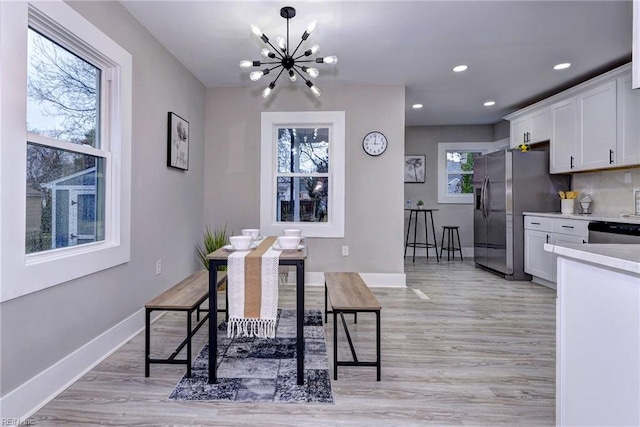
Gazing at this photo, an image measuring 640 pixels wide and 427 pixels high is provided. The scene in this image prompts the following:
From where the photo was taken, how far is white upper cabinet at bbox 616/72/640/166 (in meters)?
3.21

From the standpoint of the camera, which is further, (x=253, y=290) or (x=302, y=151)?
(x=302, y=151)

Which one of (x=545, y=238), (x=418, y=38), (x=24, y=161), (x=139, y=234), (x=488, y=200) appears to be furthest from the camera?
(x=488, y=200)

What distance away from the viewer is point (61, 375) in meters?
1.77

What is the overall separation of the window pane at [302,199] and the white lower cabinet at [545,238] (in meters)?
2.72

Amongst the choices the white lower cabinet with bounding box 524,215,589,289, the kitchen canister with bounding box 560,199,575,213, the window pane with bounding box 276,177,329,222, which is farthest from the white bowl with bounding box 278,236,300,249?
the kitchen canister with bounding box 560,199,575,213

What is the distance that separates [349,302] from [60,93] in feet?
6.94

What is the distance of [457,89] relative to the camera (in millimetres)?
4199

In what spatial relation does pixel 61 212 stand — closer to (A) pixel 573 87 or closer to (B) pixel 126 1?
(B) pixel 126 1

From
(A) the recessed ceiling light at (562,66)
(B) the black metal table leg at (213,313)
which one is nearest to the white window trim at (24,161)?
Result: (B) the black metal table leg at (213,313)

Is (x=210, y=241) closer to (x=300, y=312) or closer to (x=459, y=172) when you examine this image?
(x=300, y=312)

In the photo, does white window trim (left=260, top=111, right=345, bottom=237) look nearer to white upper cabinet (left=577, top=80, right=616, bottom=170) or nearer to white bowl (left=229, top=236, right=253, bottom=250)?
white bowl (left=229, top=236, right=253, bottom=250)

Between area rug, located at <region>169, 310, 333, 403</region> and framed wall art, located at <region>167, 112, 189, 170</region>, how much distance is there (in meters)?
1.72

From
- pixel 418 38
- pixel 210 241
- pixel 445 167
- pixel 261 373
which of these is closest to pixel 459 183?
pixel 445 167

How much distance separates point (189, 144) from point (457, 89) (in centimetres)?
343
